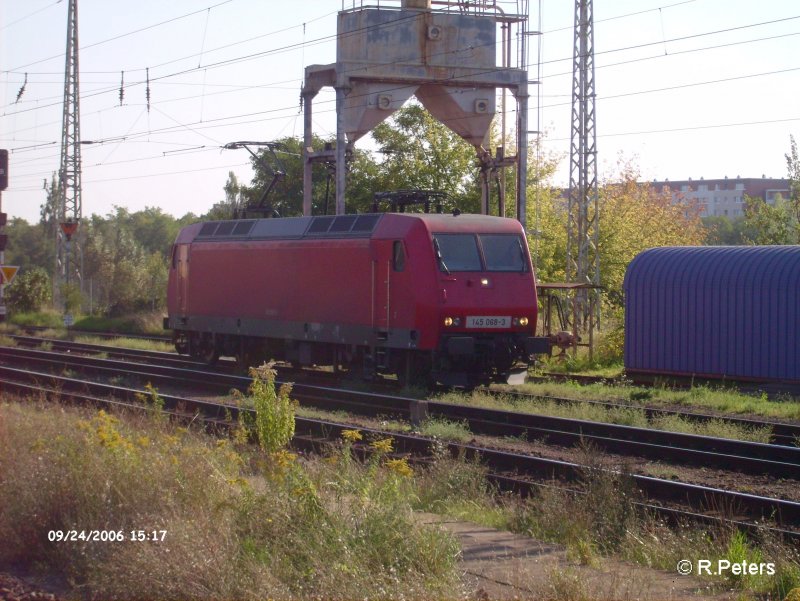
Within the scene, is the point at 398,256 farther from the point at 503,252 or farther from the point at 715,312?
the point at 715,312

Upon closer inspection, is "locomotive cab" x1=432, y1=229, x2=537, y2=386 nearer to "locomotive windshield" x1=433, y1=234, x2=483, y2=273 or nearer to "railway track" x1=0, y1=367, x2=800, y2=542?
"locomotive windshield" x1=433, y1=234, x2=483, y2=273

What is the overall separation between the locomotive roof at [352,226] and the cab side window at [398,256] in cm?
18

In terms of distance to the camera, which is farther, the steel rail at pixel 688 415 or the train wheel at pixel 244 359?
the train wheel at pixel 244 359

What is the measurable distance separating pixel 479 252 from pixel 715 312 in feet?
18.6

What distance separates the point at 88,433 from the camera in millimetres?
9125

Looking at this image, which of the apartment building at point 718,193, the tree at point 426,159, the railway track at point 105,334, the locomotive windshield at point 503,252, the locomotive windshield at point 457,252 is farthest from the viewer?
the apartment building at point 718,193

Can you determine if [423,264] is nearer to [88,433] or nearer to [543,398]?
[543,398]

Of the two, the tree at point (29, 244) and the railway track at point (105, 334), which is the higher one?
the tree at point (29, 244)

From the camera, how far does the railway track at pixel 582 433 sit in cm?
1177

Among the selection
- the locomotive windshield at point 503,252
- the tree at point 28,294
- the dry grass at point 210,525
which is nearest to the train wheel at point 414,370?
the locomotive windshield at point 503,252

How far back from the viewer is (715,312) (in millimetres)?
20562

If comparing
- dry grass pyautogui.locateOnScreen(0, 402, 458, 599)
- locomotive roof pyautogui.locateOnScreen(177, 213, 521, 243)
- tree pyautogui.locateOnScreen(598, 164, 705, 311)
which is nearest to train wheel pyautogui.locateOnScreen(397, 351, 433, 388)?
locomotive roof pyautogui.locateOnScreen(177, 213, 521, 243)

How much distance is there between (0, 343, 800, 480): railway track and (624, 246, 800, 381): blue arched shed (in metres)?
7.37

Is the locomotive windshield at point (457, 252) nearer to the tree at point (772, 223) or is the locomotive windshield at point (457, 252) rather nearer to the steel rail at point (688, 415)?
the steel rail at point (688, 415)
